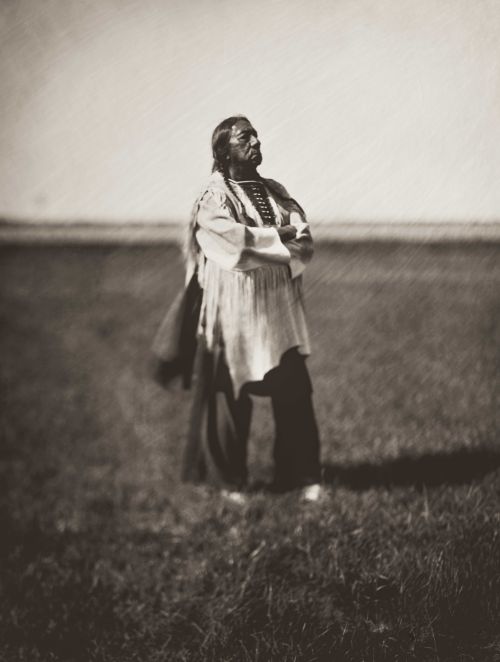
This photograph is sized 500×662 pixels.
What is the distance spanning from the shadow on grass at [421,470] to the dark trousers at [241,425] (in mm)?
568

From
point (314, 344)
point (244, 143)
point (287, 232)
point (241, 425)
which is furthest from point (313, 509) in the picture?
point (314, 344)

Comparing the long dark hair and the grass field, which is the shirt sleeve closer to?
the long dark hair

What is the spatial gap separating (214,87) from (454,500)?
161cm

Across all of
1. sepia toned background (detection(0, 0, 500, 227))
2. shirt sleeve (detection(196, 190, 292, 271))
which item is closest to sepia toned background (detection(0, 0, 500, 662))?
sepia toned background (detection(0, 0, 500, 227))

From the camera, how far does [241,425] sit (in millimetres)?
2234

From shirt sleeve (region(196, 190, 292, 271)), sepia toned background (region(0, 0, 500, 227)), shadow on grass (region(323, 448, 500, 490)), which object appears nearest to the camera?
shirt sleeve (region(196, 190, 292, 271))

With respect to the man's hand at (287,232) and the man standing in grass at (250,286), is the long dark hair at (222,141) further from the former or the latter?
the man's hand at (287,232)

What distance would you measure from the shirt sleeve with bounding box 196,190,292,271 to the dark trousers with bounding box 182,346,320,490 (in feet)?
1.06

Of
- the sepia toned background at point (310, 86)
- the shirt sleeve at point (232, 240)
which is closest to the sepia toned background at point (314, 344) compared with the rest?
the sepia toned background at point (310, 86)

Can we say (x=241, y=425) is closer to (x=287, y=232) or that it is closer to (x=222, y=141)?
(x=287, y=232)

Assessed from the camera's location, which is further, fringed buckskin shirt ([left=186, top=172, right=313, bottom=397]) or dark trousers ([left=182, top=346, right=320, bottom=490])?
dark trousers ([left=182, top=346, right=320, bottom=490])

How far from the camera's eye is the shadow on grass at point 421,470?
254 centimetres

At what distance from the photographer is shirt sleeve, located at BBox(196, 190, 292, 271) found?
164cm

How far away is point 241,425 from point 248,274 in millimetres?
671
